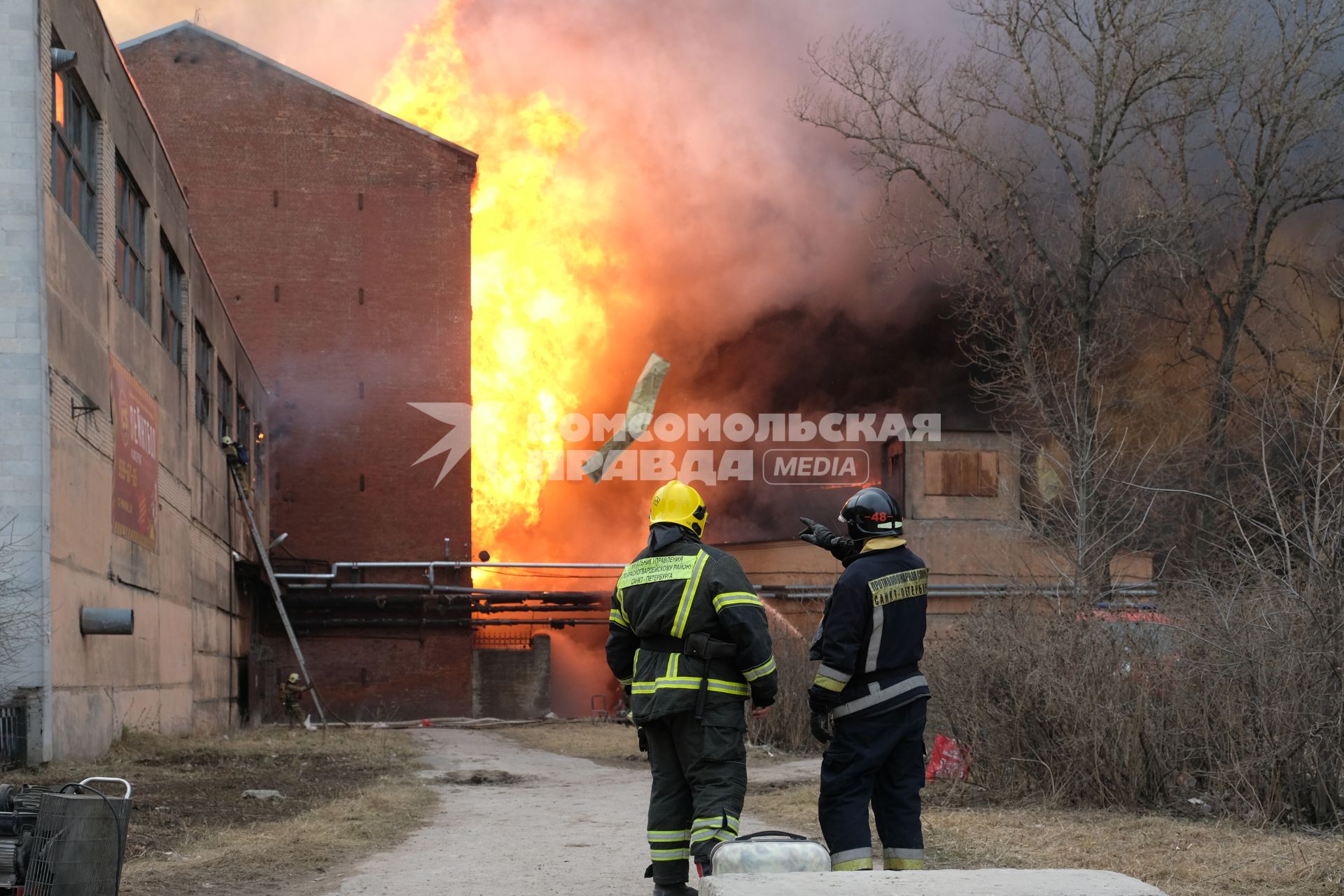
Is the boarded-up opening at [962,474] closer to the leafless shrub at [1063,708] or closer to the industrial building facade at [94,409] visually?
the industrial building facade at [94,409]

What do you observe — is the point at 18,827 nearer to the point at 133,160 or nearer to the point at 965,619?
the point at 965,619

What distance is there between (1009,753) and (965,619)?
2150mm

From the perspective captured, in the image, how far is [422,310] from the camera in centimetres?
3150

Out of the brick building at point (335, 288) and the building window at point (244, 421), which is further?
the brick building at point (335, 288)

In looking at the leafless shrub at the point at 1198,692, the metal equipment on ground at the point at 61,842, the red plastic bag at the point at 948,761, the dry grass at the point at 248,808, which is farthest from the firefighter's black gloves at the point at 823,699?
the red plastic bag at the point at 948,761

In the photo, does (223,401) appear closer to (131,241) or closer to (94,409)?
(131,241)

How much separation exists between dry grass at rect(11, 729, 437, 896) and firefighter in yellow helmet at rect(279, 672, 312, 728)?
26.1ft

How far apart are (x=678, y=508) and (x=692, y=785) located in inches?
48.1

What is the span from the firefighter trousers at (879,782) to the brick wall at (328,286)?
26053 millimetres

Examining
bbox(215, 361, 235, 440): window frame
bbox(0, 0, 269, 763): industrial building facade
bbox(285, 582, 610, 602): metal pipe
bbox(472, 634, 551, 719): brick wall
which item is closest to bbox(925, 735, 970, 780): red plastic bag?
bbox(0, 0, 269, 763): industrial building facade

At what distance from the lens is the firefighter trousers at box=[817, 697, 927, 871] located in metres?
5.59

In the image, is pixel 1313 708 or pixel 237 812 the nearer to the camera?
pixel 1313 708

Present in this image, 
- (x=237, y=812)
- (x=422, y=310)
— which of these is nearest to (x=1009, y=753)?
(x=237, y=812)

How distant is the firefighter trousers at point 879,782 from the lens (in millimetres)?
5590
